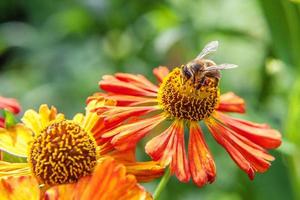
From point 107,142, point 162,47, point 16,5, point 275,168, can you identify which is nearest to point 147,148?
point 107,142

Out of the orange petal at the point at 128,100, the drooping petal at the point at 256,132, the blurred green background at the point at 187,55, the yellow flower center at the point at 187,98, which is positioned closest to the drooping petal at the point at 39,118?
the orange petal at the point at 128,100

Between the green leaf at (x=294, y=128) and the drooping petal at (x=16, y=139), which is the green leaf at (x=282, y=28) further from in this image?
the drooping petal at (x=16, y=139)

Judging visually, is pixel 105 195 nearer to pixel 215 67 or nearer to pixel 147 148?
pixel 147 148

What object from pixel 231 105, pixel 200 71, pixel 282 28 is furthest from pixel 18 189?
pixel 282 28

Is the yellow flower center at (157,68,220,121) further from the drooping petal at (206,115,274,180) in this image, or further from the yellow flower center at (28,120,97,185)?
the yellow flower center at (28,120,97,185)

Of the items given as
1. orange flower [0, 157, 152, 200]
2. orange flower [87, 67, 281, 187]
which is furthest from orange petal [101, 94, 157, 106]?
orange flower [0, 157, 152, 200]

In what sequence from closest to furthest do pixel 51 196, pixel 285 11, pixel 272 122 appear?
1. pixel 51 196
2. pixel 285 11
3. pixel 272 122

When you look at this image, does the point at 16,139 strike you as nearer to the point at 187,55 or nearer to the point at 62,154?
the point at 62,154
